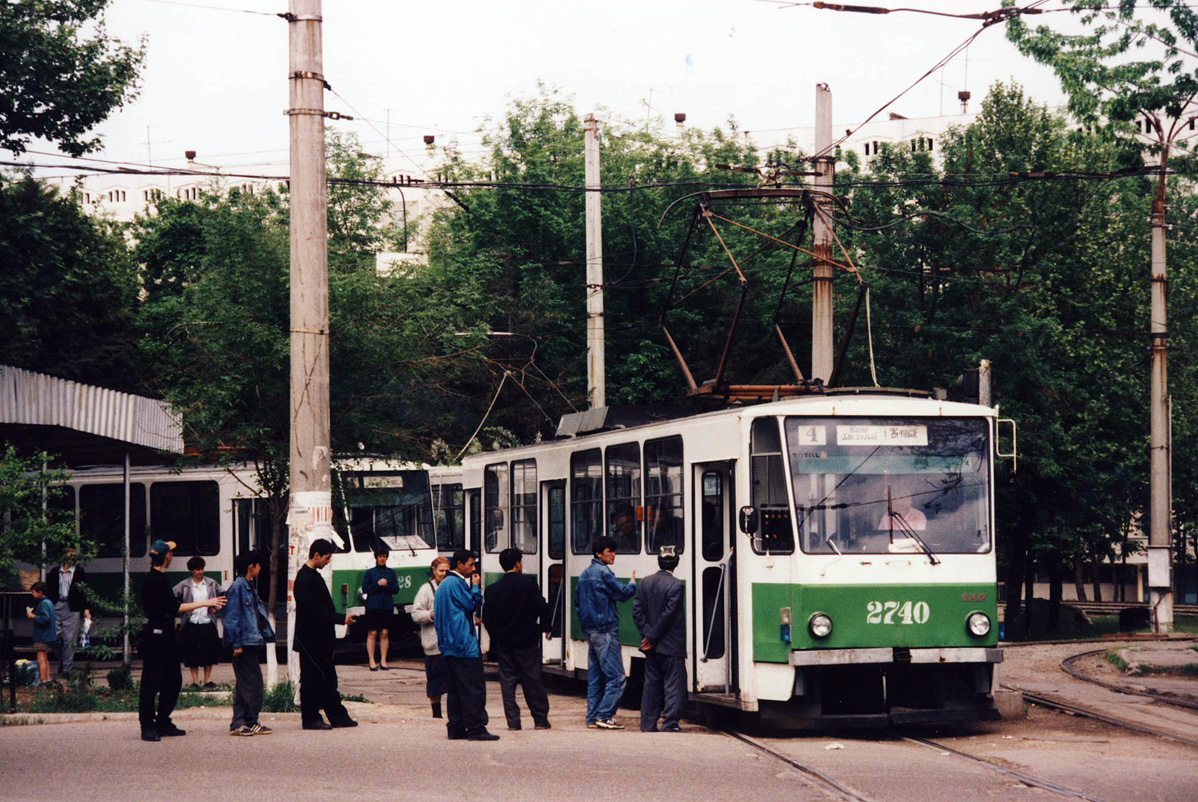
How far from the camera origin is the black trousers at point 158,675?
12852 millimetres

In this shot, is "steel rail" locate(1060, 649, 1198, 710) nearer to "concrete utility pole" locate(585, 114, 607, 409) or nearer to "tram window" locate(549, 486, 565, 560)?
"tram window" locate(549, 486, 565, 560)

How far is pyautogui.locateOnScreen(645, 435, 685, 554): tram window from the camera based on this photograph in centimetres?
1517

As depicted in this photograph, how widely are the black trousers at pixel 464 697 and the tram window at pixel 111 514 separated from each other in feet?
49.9

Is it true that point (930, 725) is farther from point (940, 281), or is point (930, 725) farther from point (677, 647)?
point (940, 281)

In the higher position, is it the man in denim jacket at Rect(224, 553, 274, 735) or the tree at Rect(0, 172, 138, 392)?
the tree at Rect(0, 172, 138, 392)

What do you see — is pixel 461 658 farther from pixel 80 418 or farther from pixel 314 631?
pixel 80 418

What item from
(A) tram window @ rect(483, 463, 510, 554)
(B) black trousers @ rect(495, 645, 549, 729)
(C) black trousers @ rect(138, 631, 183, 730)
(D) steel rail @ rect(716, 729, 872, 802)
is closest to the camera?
(D) steel rail @ rect(716, 729, 872, 802)

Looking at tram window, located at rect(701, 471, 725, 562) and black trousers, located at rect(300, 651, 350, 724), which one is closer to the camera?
black trousers, located at rect(300, 651, 350, 724)

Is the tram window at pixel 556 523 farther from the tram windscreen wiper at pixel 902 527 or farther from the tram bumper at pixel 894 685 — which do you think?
the tram windscreen wiper at pixel 902 527

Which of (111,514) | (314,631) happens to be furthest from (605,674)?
(111,514)

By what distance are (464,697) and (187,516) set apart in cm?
1477

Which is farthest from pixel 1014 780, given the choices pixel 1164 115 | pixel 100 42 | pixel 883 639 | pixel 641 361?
pixel 641 361

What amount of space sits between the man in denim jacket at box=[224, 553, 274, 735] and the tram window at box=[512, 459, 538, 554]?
648cm

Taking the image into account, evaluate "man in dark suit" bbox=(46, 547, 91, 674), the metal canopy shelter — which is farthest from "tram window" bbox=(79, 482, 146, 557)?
"man in dark suit" bbox=(46, 547, 91, 674)
